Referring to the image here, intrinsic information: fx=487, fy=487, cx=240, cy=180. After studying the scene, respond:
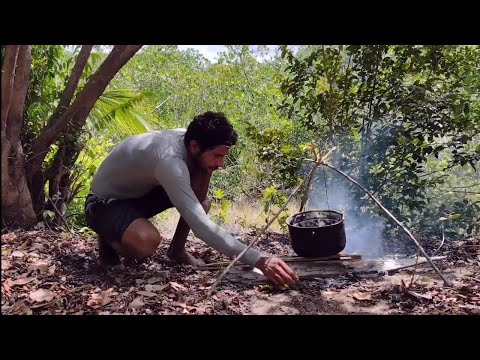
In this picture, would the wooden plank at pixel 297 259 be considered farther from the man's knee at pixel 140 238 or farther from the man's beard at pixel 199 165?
the man's beard at pixel 199 165

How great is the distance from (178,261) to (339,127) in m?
2.18

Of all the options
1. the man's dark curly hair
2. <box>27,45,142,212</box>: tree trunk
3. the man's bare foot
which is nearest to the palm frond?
<box>27,45,142,212</box>: tree trunk

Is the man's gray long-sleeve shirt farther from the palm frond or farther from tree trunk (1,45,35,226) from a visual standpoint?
the palm frond

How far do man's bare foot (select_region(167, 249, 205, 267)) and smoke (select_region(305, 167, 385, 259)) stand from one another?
1443mm

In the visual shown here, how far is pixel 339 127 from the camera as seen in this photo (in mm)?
4906

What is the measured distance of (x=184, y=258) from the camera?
3818mm

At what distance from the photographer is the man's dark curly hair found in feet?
10.4

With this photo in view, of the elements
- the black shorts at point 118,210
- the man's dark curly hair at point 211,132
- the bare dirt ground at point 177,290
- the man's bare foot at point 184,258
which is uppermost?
the man's dark curly hair at point 211,132

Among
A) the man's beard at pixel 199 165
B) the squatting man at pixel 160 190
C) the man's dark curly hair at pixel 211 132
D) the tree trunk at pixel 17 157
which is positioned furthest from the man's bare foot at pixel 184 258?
the tree trunk at pixel 17 157

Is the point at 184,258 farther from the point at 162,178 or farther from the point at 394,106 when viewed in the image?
the point at 394,106

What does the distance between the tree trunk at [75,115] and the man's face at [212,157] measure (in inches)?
50.9

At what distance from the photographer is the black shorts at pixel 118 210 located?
133 inches

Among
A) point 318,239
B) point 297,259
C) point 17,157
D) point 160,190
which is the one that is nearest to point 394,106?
point 318,239
